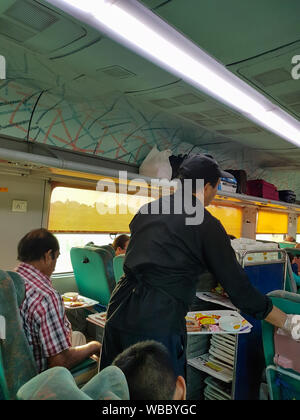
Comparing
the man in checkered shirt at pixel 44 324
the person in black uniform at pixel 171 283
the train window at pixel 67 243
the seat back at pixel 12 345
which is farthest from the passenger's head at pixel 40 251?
the train window at pixel 67 243

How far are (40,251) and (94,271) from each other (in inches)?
57.4

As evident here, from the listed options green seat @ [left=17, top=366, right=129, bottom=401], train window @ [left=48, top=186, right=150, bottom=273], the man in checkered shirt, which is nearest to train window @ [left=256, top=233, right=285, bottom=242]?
train window @ [left=48, top=186, right=150, bottom=273]

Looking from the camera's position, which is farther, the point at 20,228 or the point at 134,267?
the point at 20,228

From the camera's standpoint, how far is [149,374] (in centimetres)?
68

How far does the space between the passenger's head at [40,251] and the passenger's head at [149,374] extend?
1.39 meters

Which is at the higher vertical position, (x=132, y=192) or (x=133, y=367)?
(x=132, y=192)

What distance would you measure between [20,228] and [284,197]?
5.48m

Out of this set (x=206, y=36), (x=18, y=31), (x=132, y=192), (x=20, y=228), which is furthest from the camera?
(x=132, y=192)

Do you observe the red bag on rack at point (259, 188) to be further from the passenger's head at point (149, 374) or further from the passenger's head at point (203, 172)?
the passenger's head at point (149, 374)

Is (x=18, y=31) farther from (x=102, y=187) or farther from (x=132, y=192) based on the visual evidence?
(x=132, y=192)

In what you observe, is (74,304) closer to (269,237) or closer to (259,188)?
(259,188)
